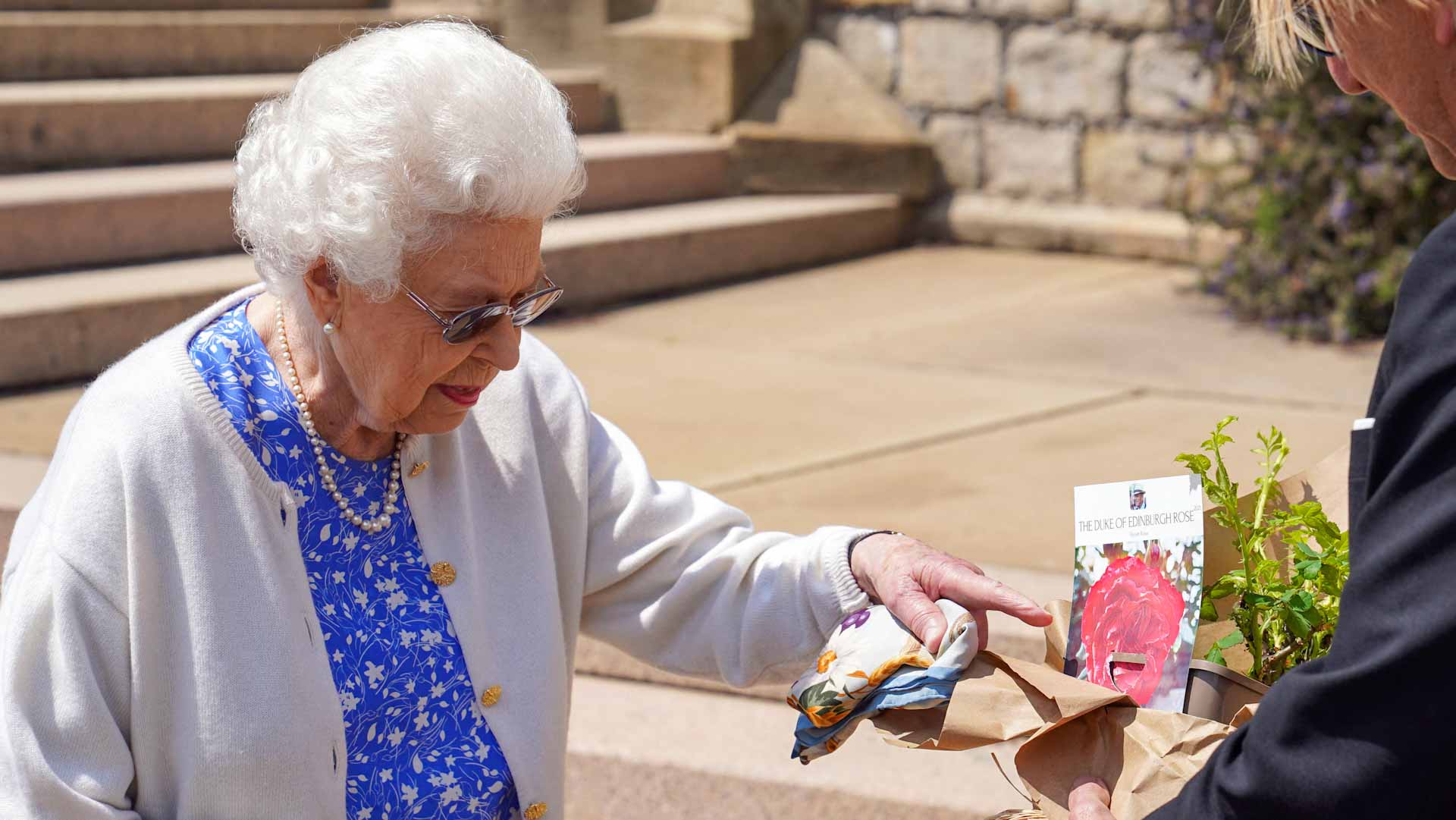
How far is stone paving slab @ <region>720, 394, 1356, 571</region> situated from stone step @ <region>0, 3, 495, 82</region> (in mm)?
3106

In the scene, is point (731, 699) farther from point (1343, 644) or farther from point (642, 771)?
point (1343, 644)

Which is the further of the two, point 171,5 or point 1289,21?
point 171,5

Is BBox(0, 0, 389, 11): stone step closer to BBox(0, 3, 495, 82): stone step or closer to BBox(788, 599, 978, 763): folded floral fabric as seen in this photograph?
BBox(0, 3, 495, 82): stone step

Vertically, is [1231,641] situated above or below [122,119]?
above

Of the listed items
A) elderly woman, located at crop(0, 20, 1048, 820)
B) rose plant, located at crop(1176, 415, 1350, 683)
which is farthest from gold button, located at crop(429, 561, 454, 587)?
rose plant, located at crop(1176, 415, 1350, 683)

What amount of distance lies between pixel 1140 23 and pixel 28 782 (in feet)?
20.0

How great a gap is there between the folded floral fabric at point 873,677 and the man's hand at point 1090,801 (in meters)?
0.16

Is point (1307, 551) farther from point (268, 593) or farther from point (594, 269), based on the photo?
point (594, 269)

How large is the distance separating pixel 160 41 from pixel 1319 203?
459 cm

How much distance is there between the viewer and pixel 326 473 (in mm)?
1888

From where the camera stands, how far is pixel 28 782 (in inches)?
64.5

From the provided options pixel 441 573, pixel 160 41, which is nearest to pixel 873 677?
pixel 441 573

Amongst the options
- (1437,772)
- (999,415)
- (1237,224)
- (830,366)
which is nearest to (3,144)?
(830,366)

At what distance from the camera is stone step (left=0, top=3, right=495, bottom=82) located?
6340 millimetres
